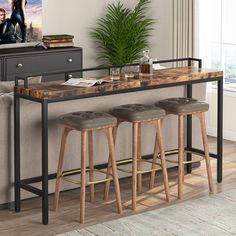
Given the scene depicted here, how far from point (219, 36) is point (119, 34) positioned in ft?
3.86

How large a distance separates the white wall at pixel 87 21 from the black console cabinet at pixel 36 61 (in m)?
0.46

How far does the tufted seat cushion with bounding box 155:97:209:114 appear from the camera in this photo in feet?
19.4

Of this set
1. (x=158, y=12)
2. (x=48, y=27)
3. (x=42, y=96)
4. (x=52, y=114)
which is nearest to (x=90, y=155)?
(x=52, y=114)

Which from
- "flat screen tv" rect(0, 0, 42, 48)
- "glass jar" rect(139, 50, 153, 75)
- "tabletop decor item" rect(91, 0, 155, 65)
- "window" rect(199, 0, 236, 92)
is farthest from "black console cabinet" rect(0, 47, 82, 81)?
"glass jar" rect(139, 50, 153, 75)

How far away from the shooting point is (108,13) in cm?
882

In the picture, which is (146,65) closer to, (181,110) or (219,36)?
(181,110)

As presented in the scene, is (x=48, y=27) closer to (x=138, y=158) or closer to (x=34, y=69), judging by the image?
(x=34, y=69)

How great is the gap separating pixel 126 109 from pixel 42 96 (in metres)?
0.75

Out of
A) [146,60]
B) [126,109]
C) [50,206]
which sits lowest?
[50,206]

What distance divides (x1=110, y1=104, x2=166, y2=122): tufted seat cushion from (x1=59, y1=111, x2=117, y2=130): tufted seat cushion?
0.18m

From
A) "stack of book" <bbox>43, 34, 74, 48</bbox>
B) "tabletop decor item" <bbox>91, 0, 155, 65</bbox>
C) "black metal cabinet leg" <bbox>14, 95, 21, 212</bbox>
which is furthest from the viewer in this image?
"tabletop decor item" <bbox>91, 0, 155, 65</bbox>

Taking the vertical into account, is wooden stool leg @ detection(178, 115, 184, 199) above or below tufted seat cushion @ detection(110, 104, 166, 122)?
below

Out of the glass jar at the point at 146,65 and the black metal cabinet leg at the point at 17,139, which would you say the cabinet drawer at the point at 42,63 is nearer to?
the glass jar at the point at 146,65

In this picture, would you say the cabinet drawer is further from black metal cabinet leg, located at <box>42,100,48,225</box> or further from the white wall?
black metal cabinet leg, located at <box>42,100,48,225</box>
